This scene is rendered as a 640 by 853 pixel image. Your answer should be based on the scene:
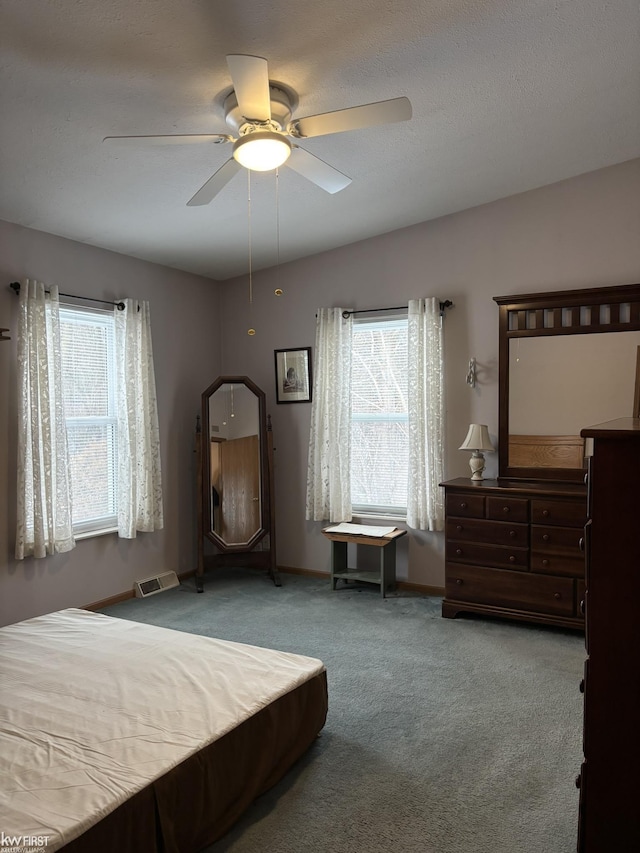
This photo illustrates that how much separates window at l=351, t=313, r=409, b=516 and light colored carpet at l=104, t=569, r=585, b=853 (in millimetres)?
878

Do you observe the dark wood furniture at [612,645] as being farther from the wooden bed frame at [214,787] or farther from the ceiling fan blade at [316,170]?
the ceiling fan blade at [316,170]

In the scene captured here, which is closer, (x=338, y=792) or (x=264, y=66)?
(x=264, y=66)

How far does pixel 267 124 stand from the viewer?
2664 millimetres

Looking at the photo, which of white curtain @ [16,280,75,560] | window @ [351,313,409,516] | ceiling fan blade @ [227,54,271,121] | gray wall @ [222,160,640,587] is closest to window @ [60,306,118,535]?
white curtain @ [16,280,75,560]

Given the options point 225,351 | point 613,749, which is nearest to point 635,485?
point 613,749

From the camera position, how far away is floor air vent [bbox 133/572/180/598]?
16.1 ft

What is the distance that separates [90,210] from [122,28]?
1.81 m

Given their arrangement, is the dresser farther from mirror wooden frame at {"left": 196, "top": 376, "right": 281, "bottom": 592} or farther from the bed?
the bed

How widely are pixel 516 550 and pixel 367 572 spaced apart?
4.58 ft

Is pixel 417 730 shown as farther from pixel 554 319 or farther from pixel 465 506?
pixel 554 319

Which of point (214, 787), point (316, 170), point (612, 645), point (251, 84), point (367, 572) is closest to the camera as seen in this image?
point (612, 645)

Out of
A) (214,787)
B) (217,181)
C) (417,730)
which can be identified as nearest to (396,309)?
(217,181)

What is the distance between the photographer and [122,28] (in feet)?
7.55

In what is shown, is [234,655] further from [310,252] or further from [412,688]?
[310,252]
